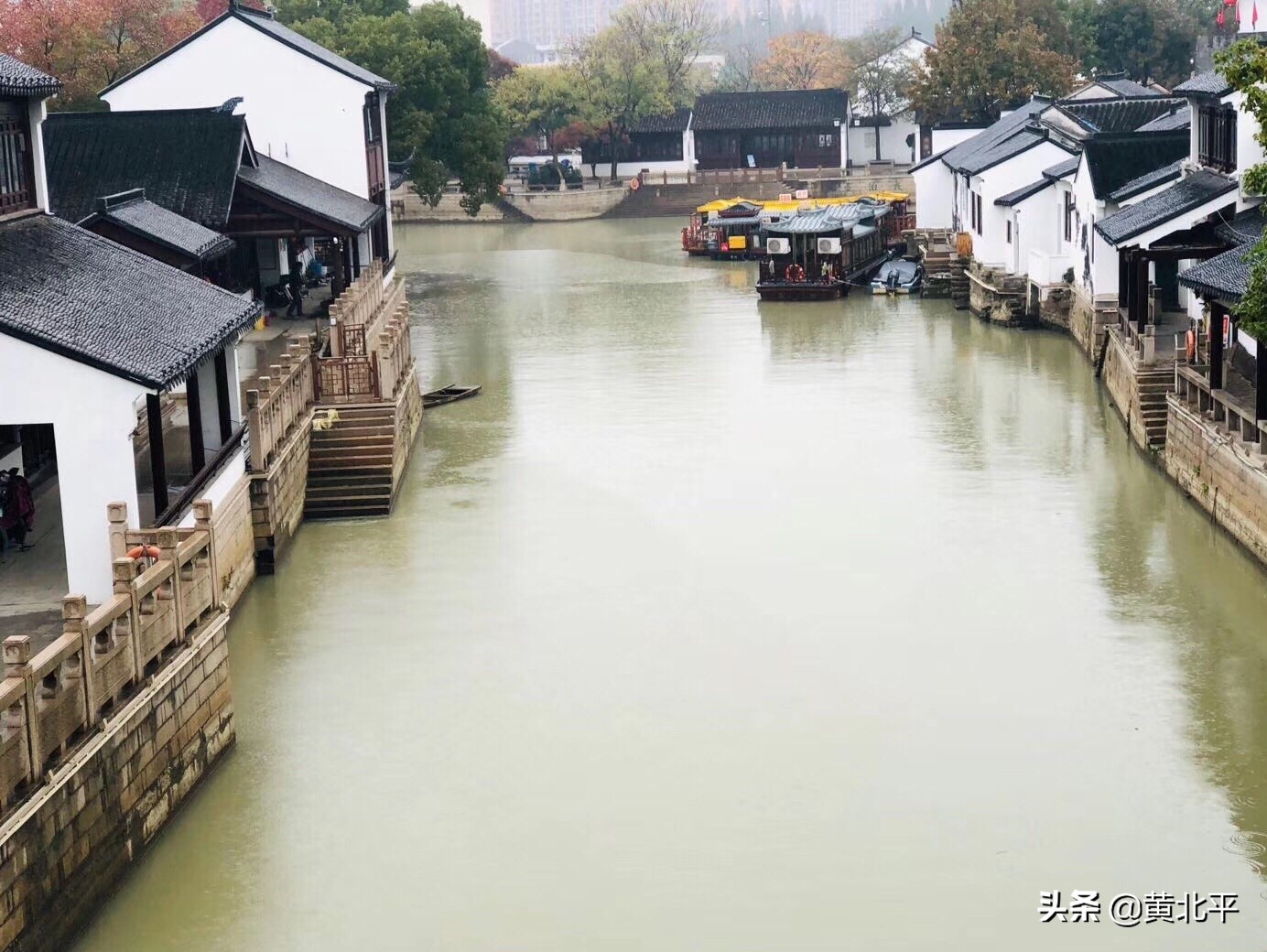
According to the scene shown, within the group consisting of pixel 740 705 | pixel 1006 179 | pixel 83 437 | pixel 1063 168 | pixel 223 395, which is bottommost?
pixel 740 705

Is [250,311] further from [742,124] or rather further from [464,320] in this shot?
[742,124]

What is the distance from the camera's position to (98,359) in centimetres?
1886

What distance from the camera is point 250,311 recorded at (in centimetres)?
2525

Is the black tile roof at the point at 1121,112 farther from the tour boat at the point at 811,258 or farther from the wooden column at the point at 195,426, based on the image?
the wooden column at the point at 195,426

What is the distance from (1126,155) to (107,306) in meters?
26.7

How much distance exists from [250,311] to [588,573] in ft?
19.0

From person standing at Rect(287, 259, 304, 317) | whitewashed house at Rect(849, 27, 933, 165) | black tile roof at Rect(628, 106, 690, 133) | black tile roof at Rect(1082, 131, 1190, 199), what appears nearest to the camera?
person standing at Rect(287, 259, 304, 317)

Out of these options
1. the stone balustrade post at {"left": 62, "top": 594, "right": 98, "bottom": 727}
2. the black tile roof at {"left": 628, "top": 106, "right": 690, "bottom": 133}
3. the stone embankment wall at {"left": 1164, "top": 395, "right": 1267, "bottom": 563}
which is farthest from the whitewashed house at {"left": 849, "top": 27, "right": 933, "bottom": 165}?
the stone balustrade post at {"left": 62, "top": 594, "right": 98, "bottom": 727}

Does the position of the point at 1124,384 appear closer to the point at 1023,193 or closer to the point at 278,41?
the point at 1023,193

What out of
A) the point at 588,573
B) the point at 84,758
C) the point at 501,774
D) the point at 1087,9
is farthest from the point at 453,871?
the point at 1087,9

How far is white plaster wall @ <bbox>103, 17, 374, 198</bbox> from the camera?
4634cm

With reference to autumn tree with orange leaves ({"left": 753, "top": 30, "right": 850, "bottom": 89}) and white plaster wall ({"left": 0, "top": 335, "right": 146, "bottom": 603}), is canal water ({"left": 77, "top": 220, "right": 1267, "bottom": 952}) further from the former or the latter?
autumn tree with orange leaves ({"left": 753, "top": 30, "right": 850, "bottom": 89})

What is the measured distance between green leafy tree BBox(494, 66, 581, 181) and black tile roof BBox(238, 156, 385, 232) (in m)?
53.1

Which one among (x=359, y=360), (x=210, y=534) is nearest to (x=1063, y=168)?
(x=359, y=360)
